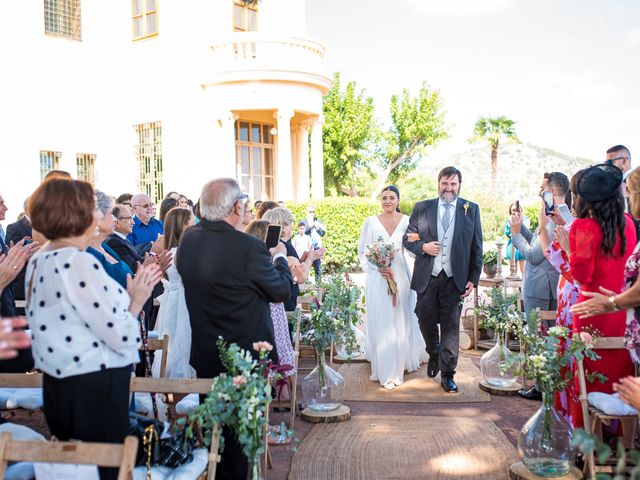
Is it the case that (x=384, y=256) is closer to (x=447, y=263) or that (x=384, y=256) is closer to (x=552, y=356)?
(x=447, y=263)

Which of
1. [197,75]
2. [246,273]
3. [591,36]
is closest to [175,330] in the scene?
[246,273]

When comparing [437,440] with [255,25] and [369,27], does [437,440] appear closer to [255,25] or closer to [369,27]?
[255,25]

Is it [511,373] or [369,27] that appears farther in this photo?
[369,27]

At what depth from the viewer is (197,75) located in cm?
2131

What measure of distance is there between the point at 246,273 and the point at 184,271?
413 mm

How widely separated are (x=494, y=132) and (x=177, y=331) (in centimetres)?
3564

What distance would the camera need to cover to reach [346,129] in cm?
3216

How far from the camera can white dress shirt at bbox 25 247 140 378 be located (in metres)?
2.99

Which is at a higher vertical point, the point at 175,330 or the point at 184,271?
the point at 184,271

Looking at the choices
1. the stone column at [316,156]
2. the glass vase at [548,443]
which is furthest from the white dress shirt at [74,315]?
the stone column at [316,156]

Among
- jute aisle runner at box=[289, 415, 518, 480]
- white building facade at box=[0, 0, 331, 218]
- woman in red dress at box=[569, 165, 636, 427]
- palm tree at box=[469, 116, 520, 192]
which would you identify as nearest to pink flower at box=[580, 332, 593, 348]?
woman in red dress at box=[569, 165, 636, 427]

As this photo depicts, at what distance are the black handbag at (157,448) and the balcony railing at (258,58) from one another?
719 inches

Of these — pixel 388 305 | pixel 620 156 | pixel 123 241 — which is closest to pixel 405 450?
pixel 388 305

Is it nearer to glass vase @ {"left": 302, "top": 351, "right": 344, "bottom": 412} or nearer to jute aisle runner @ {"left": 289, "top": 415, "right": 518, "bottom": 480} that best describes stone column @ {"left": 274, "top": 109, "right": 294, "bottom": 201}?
glass vase @ {"left": 302, "top": 351, "right": 344, "bottom": 412}
